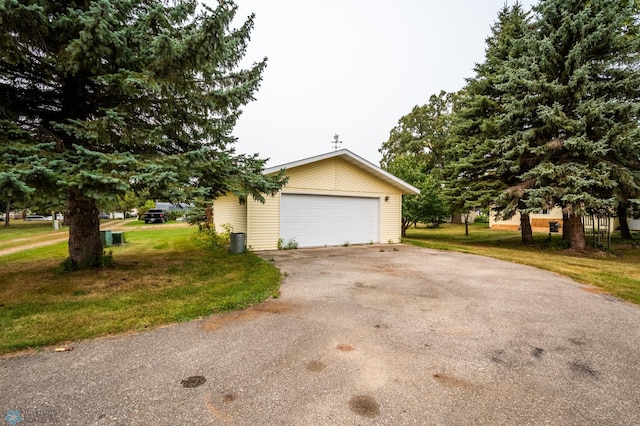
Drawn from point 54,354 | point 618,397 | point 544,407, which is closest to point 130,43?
point 54,354

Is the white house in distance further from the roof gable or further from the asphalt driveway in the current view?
the asphalt driveway

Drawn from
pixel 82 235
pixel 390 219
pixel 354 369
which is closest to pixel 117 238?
pixel 82 235

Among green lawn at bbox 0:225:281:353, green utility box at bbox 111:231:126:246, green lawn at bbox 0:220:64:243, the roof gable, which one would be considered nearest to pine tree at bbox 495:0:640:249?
the roof gable

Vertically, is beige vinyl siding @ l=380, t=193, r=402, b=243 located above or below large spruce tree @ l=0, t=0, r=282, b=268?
below

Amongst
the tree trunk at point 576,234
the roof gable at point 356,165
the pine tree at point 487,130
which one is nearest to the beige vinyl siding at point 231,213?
the roof gable at point 356,165

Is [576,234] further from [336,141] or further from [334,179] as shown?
[336,141]

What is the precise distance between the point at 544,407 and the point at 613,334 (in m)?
2.44

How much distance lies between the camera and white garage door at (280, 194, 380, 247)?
11.3 metres

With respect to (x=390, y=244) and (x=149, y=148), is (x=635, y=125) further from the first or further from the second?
(x=149, y=148)

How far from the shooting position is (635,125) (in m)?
10.1

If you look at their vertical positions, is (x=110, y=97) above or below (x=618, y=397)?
above

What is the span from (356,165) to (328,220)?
107 inches

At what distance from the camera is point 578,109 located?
10.5 metres

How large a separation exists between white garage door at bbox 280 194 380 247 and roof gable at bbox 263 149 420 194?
120cm
